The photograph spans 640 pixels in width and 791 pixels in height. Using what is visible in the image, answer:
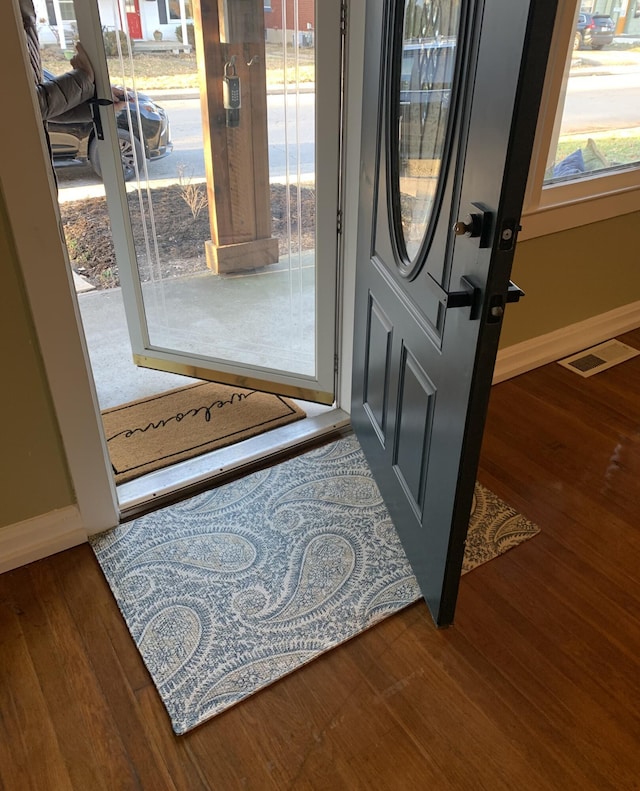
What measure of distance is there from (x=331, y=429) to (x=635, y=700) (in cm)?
129

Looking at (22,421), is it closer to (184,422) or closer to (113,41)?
(184,422)

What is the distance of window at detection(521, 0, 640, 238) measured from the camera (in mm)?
2219

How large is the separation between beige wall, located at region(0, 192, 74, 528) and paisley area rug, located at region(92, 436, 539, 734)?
0.79ft

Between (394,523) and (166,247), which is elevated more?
(166,247)

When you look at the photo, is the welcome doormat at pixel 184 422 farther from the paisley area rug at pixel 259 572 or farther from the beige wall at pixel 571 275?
the beige wall at pixel 571 275

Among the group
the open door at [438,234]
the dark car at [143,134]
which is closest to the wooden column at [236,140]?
the dark car at [143,134]

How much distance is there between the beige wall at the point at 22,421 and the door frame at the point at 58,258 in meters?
0.02

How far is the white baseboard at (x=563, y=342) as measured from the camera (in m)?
2.75

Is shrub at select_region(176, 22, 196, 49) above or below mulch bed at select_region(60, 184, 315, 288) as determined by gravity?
above

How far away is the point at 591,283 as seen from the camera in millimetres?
2822

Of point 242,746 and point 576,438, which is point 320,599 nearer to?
point 242,746

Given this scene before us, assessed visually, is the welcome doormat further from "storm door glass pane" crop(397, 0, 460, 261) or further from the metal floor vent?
the metal floor vent

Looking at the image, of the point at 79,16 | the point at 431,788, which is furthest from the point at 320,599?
the point at 79,16

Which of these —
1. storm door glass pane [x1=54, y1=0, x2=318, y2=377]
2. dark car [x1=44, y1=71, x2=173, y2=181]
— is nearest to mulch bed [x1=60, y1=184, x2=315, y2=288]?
storm door glass pane [x1=54, y1=0, x2=318, y2=377]
